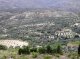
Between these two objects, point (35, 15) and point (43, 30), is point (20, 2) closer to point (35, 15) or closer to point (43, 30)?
point (35, 15)

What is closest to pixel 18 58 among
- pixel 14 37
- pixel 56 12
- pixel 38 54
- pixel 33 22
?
pixel 38 54

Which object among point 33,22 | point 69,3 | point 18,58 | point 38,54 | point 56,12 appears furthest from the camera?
point 69,3

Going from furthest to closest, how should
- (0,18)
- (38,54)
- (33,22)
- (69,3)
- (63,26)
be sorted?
(69,3), (0,18), (33,22), (63,26), (38,54)

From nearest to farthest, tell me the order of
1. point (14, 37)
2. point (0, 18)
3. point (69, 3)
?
point (14, 37) < point (0, 18) < point (69, 3)

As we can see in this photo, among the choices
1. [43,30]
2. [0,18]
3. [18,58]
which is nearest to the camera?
[18,58]

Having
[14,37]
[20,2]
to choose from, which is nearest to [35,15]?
[14,37]

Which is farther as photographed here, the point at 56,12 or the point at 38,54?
the point at 56,12

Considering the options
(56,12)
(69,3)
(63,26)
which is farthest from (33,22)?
(69,3)

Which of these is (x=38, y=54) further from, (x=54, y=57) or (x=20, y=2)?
(x=20, y=2)

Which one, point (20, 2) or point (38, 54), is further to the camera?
point (20, 2)
